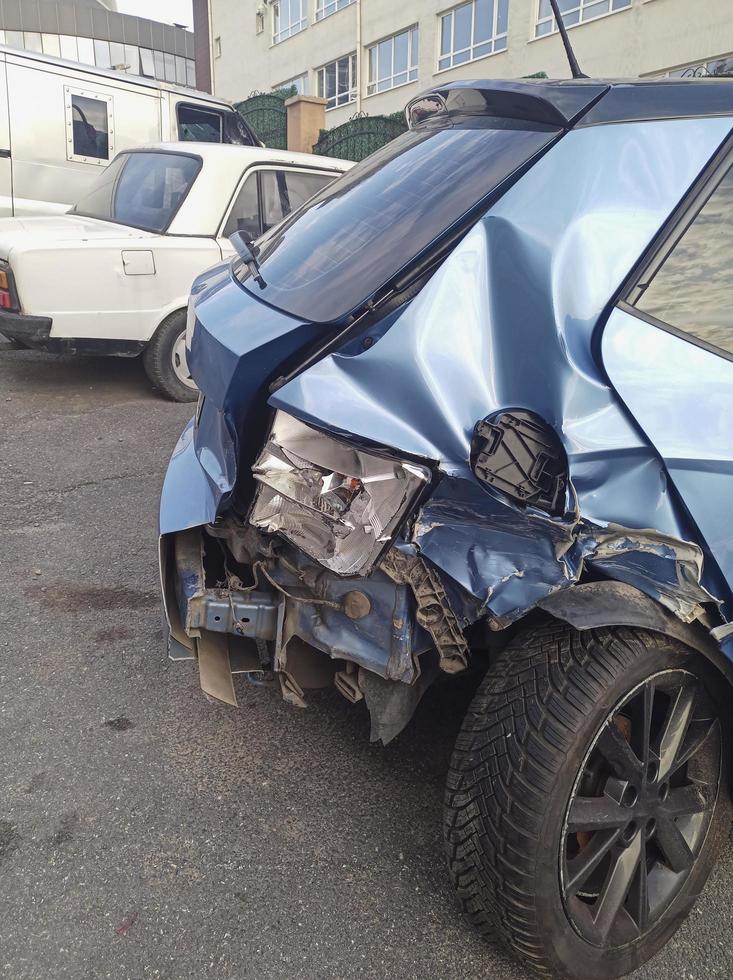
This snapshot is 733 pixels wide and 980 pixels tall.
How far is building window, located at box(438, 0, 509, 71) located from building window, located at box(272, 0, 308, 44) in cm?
902

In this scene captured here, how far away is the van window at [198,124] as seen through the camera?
9.48 meters

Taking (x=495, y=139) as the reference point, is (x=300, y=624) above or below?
below

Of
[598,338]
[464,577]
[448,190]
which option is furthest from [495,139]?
[464,577]

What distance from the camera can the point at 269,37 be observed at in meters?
32.9

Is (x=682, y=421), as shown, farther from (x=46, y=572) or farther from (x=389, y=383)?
(x=46, y=572)

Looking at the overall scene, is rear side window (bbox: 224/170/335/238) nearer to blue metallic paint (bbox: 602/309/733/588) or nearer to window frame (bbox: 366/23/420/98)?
blue metallic paint (bbox: 602/309/733/588)

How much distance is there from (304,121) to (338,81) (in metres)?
13.7

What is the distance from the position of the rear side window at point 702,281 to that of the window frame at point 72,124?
8.33 m

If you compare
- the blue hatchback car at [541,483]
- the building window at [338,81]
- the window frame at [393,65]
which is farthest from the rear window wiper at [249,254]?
the building window at [338,81]

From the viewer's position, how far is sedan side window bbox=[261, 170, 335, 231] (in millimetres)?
6375

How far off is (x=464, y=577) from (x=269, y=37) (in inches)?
1454

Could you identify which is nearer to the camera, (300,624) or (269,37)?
(300,624)

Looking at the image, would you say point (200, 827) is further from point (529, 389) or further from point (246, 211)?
point (246, 211)

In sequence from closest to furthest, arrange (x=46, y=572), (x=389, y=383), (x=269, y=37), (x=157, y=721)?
1. (x=389, y=383)
2. (x=157, y=721)
3. (x=46, y=572)
4. (x=269, y=37)
